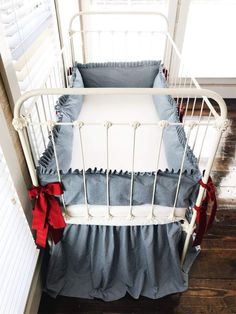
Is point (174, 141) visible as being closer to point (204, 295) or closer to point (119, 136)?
point (119, 136)

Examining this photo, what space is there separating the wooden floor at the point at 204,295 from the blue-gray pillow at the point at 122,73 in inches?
42.5

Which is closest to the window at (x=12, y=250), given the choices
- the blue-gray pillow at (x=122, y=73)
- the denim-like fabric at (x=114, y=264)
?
the denim-like fabric at (x=114, y=264)

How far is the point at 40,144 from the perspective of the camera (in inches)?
46.9

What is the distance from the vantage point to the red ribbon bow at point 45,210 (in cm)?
92

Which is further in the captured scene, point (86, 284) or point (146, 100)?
point (146, 100)

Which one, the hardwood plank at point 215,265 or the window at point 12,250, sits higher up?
the window at point 12,250

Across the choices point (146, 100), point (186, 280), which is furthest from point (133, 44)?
point (186, 280)

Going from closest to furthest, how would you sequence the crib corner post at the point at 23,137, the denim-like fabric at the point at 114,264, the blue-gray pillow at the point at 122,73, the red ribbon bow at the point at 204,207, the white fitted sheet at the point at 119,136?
the crib corner post at the point at 23,137 → the red ribbon bow at the point at 204,207 → the denim-like fabric at the point at 114,264 → the white fitted sheet at the point at 119,136 → the blue-gray pillow at the point at 122,73

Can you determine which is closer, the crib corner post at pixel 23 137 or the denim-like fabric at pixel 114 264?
the crib corner post at pixel 23 137

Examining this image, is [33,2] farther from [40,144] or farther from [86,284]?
[86,284]

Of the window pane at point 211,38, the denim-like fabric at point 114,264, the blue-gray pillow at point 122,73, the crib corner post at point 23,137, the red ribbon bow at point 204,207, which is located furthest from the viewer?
the window pane at point 211,38

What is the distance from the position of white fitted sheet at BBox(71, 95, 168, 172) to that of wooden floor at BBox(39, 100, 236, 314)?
1.91ft

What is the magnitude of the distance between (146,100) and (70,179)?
3.44 feet

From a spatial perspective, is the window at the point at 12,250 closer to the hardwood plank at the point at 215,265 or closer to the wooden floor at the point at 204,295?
the wooden floor at the point at 204,295
